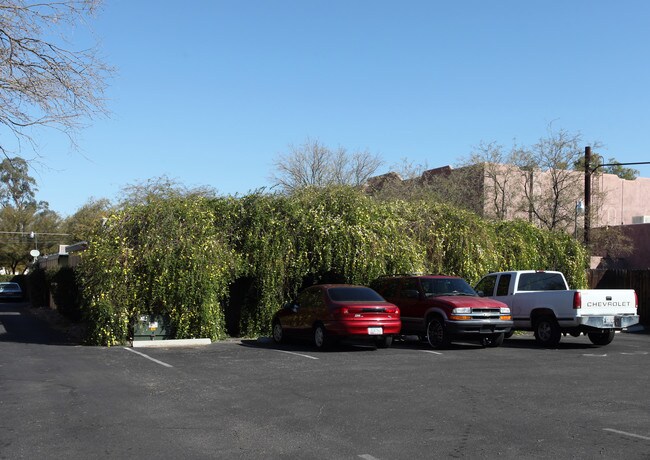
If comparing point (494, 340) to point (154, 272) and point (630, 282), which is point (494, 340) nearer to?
point (154, 272)

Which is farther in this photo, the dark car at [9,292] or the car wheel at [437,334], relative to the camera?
the dark car at [9,292]

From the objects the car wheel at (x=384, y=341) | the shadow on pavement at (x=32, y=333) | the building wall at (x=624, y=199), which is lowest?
the shadow on pavement at (x=32, y=333)

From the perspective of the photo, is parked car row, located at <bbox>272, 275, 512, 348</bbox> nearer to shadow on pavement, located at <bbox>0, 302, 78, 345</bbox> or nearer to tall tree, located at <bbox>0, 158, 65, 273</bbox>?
shadow on pavement, located at <bbox>0, 302, 78, 345</bbox>

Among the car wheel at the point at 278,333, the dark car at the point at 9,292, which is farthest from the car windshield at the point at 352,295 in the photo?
the dark car at the point at 9,292

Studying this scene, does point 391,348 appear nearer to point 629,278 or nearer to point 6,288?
point 629,278

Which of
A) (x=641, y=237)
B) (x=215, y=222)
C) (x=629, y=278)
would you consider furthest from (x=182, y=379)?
(x=641, y=237)

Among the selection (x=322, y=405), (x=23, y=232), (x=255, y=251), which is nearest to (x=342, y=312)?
(x=255, y=251)

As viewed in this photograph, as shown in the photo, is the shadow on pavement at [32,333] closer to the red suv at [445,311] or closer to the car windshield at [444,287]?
the red suv at [445,311]

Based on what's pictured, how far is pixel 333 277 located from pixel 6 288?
35390 mm

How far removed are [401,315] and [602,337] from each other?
18.2 feet

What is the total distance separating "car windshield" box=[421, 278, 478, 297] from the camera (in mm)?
18703

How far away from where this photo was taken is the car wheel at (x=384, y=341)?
17594mm

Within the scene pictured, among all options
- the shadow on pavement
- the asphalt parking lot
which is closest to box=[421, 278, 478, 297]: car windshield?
the asphalt parking lot

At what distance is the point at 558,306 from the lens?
722 inches
